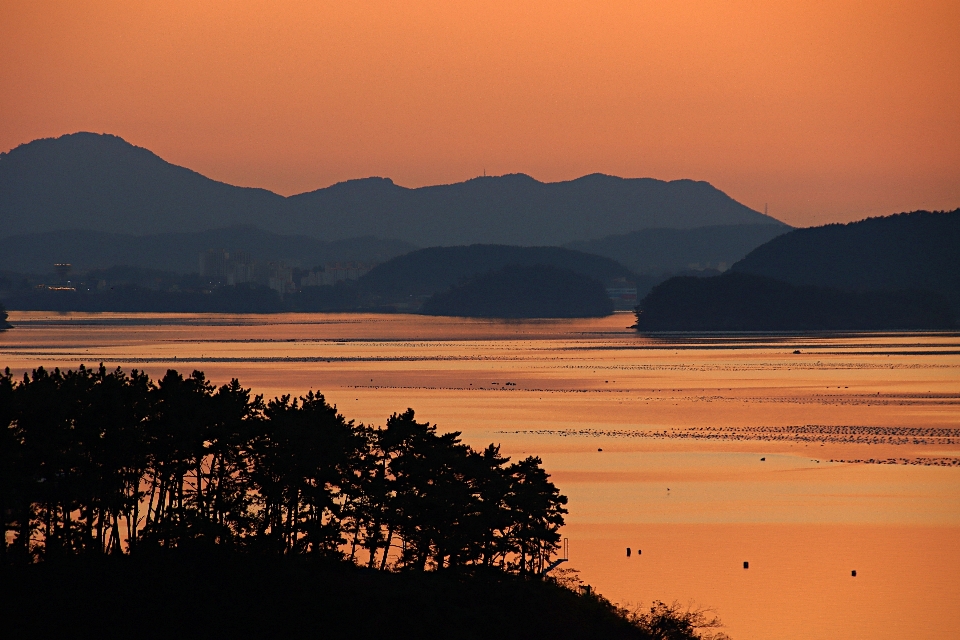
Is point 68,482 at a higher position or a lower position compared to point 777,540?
higher

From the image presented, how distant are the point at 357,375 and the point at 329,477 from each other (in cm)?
9650

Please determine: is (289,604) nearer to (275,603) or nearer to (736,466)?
(275,603)

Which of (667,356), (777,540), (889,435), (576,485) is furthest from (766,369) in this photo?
(777,540)

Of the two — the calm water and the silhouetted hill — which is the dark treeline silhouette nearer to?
the silhouetted hill

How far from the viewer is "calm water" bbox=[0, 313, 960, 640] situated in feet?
159

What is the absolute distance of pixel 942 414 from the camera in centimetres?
10300

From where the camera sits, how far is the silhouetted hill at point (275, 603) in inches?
1513

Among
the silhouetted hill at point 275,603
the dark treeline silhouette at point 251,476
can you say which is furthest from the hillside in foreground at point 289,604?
the dark treeline silhouette at point 251,476

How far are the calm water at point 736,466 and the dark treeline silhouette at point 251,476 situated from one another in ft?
20.4

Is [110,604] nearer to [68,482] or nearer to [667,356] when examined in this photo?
[68,482]

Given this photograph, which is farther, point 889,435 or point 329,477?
point 889,435

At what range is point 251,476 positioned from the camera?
151ft

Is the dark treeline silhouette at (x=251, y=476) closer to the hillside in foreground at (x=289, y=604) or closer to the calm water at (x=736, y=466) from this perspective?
the hillside in foreground at (x=289, y=604)

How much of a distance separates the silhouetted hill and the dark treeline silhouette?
159 cm
